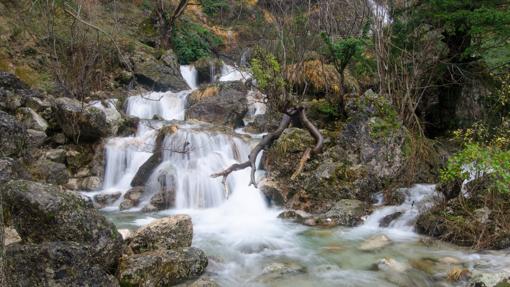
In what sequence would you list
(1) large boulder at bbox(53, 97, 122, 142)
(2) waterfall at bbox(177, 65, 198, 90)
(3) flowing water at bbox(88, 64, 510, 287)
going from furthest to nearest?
(2) waterfall at bbox(177, 65, 198, 90)
(1) large boulder at bbox(53, 97, 122, 142)
(3) flowing water at bbox(88, 64, 510, 287)

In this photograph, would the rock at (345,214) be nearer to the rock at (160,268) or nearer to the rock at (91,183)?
the rock at (160,268)

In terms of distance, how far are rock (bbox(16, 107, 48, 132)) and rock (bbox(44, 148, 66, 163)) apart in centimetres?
69

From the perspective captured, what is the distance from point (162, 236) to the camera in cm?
558

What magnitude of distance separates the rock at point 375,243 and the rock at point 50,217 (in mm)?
3862

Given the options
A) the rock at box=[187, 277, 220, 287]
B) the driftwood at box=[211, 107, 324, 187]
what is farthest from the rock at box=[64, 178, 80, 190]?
the rock at box=[187, 277, 220, 287]

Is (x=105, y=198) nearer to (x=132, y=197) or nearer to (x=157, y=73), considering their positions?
(x=132, y=197)

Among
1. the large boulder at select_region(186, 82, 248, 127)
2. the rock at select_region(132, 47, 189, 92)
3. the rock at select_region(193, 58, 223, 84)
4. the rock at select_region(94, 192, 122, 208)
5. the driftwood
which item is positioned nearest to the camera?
the rock at select_region(94, 192, 122, 208)

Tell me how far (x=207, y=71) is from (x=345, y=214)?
41.7ft

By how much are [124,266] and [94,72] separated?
1027cm

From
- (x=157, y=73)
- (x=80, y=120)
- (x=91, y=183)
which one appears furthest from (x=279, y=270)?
(x=157, y=73)

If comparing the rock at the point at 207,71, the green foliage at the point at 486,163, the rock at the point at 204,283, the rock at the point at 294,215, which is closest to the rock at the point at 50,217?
the rock at the point at 204,283

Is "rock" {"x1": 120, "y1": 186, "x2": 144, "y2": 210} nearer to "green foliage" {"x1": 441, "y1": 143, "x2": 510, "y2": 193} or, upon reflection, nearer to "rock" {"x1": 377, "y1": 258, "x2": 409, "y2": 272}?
"rock" {"x1": 377, "y1": 258, "x2": 409, "y2": 272}

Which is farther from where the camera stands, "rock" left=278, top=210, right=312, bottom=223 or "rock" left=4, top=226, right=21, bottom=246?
"rock" left=278, top=210, right=312, bottom=223

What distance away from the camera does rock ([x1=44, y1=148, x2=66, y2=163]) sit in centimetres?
1007
